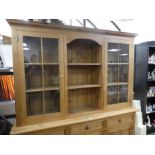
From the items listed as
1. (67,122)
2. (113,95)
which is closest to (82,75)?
(113,95)

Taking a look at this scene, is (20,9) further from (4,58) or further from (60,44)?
(4,58)

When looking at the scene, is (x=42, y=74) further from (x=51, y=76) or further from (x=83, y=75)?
(x=83, y=75)

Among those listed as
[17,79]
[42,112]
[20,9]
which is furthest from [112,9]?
[42,112]

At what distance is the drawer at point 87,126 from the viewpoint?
5.64 ft

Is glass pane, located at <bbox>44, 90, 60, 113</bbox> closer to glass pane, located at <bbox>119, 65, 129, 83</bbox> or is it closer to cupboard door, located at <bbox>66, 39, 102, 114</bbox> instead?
cupboard door, located at <bbox>66, 39, 102, 114</bbox>

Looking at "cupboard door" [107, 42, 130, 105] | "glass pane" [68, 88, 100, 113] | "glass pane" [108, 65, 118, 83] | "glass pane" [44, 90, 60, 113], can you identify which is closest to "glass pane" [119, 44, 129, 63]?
"cupboard door" [107, 42, 130, 105]

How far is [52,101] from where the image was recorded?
1.74 m

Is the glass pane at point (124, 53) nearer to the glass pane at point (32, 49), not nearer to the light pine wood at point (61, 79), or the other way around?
the light pine wood at point (61, 79)

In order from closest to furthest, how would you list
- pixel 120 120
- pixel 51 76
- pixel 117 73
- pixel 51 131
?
pixel 51 131, pixel 51 76, pixel 120 120, pixel 117 73

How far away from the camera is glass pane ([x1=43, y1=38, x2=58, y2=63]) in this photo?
163 cm

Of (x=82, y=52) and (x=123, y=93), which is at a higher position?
(x=82, y=52)

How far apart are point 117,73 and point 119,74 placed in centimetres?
4

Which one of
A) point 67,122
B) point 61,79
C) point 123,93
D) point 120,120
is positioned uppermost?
Result: point 61,79

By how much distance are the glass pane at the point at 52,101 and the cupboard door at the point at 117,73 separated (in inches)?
30.5
